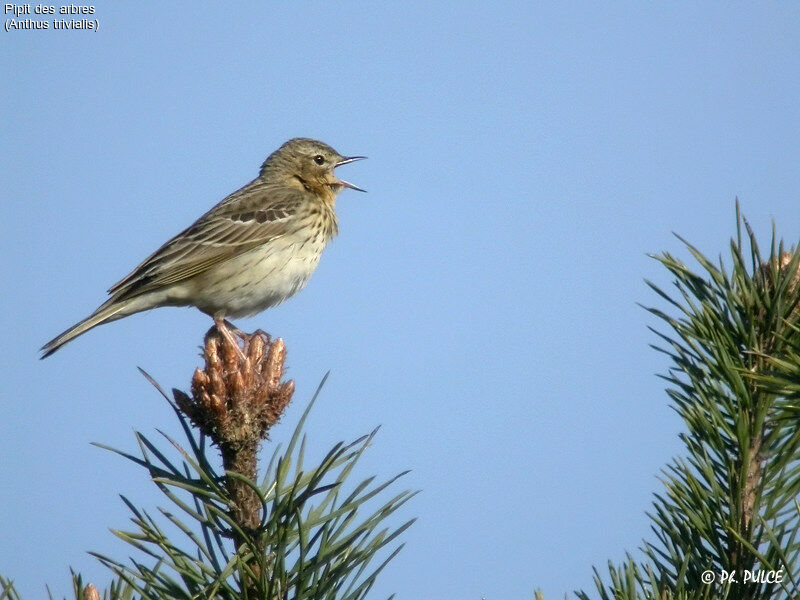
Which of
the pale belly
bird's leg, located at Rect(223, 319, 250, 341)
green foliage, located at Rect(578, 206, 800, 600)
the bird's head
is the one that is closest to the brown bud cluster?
green foliage, located at Rect(578, 206, 800, 600)

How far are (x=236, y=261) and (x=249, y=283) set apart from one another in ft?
1.02

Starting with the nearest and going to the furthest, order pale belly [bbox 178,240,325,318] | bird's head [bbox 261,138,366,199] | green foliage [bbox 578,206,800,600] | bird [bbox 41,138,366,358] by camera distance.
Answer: green foliage [bbox 578,206,800,600]
bird [bbox 41,138,366,358]
pale belly [bbox 178,240,325,318]
bird's head [bbox 261,138,366,199]

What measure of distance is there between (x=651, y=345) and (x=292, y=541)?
1508mm

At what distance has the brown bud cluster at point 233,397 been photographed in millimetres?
3312

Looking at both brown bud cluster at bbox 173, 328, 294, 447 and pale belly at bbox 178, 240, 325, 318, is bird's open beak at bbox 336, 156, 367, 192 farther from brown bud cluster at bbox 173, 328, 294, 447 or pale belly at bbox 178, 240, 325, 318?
brown bud cluster at bbox 173, 328, 294, 447

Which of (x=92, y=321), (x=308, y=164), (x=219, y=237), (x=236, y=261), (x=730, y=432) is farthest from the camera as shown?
(x=308, y=164)

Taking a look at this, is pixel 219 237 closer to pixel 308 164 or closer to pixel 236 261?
pixel 236 261

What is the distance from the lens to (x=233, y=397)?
3.37 metres

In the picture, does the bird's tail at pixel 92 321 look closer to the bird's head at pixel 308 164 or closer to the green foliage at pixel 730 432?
the bird's head at pixel 308 164

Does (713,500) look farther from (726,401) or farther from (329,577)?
(329,577)

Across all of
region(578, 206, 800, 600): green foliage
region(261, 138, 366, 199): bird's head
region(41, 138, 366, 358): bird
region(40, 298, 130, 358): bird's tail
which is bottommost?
region(578, 206, 800, 600): green foliage

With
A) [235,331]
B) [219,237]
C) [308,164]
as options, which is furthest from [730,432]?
[308,164]

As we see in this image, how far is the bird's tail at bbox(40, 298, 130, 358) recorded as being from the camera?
24.5 feet

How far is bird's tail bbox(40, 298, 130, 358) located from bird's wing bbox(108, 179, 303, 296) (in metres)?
0.15
